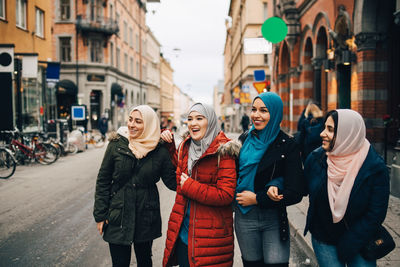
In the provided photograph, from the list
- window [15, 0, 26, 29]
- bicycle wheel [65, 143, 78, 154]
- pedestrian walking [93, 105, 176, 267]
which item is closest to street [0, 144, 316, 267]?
pedestrian walking [93, 105, 176, 267]

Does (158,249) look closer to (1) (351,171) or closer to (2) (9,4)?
(1) (351,171)

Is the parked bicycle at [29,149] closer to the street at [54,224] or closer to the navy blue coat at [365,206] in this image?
the street at [54,224]

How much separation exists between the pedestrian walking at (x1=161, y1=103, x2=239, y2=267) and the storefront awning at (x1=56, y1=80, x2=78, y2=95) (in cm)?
3574

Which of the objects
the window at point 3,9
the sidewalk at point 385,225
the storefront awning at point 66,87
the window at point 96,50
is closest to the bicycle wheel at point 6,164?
the sidewalk at point 385,225

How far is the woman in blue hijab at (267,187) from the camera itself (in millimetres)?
2914

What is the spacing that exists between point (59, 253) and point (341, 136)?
3952 mm

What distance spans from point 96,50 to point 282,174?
3935cm

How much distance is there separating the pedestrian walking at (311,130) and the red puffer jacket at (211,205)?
4840 millimetres

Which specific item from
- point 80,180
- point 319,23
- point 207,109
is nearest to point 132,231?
point 207,109

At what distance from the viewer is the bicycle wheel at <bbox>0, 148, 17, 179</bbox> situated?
11.3 meters

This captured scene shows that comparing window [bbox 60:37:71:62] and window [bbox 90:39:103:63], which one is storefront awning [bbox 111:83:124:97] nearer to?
window [bbox 90:39:103:63]

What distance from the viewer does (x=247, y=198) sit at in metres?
2.91

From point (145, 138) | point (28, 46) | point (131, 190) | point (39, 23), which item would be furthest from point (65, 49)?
point (131, 190)

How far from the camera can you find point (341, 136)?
2.70 meters
